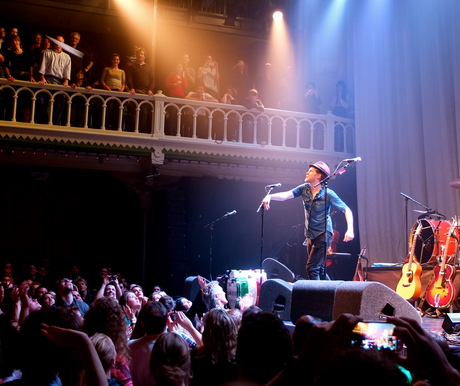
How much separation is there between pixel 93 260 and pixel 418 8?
8956mm

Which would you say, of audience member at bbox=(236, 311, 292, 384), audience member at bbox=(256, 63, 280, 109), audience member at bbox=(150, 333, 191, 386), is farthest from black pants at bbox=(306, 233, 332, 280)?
audience member at bbox=(256, 63, 280, 109)

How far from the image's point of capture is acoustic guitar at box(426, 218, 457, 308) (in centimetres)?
711

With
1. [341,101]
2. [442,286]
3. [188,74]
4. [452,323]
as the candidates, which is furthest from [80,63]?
[452,323]

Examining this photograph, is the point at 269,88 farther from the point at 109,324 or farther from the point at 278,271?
the point at 109,324

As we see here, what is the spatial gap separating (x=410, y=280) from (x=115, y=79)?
734 centimetres

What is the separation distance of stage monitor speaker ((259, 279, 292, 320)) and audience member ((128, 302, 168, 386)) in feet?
7.06

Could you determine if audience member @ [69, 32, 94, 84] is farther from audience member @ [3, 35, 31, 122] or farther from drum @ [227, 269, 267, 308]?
drum @ [227, 269, 267, 308]

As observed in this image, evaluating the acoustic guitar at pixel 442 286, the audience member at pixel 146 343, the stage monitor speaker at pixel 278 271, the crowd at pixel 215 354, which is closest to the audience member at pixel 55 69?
the stage monitor speaker at pixel 278 271

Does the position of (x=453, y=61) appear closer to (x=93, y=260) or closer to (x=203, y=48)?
(x=203, y=48)

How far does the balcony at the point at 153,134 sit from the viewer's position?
10773 mm

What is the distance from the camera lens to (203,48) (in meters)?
15.4

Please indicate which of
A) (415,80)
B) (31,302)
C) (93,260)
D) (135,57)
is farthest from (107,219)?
(31,302)

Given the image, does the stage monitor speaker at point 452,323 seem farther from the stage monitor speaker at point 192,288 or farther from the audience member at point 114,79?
the audience member at point 114,79

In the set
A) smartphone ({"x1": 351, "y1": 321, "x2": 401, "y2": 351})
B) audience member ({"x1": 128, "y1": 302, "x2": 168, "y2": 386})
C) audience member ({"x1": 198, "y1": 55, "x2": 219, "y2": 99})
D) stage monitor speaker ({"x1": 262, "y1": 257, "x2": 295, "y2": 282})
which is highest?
audience member ({"x1": 198, "y1": 55, "x2": 219, "y2": 99})
